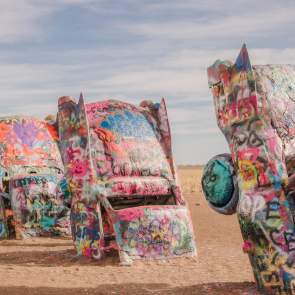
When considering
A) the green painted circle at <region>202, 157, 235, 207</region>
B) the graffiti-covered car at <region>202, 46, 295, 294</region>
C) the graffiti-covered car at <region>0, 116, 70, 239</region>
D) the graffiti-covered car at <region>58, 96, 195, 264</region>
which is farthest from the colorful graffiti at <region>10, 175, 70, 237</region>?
the graffiti-covered car at <region>202, 46, 295, 294</region>

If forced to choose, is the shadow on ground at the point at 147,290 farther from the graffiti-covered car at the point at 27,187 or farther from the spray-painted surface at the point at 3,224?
the spray-painted surface at the point at 3,224

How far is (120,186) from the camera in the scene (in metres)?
12.3

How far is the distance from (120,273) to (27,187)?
629cm

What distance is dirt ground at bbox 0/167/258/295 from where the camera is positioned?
9469 millimetres

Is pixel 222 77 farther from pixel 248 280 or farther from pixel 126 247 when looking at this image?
pixel 126 247

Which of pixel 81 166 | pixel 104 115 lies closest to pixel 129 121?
pixel 104 115

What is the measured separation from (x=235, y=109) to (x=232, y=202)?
3.66 ft

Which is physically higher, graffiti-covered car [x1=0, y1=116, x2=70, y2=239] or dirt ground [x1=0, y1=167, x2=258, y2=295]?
graffiti-covered car [x1=0, y1=116, x2=70, y2=239]

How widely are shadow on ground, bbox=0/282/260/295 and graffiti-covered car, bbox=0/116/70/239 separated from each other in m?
6.98

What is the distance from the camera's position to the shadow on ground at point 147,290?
29.9 ft

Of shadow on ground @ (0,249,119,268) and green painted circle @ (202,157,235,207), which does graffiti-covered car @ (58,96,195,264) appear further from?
green painted circle @ (202,157,235,207)

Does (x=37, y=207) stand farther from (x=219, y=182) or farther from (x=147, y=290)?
(x=219, y=182)

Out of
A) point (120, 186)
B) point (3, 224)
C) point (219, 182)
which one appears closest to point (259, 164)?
point (219, 182)

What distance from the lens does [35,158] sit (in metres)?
17.5
